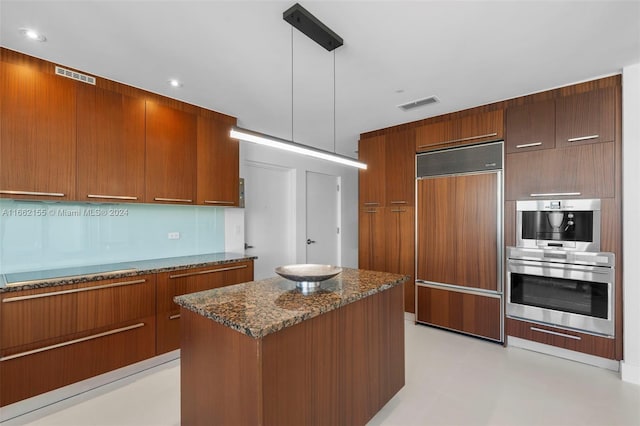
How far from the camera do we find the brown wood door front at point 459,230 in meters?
3.15

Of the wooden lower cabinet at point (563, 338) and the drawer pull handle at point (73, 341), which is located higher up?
the drawer pull handle at point (73, 341)

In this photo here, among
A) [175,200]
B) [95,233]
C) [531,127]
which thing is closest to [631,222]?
[531,127]

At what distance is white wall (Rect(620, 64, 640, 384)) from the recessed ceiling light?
14.1 feet

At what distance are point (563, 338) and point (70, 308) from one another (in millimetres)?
4050

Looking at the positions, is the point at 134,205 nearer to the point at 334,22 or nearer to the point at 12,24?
the point at 12,24

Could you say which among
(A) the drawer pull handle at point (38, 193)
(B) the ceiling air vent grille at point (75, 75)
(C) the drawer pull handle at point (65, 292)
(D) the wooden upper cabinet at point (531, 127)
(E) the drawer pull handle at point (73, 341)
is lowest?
(E) the drawer pull handle at point (73, 341)

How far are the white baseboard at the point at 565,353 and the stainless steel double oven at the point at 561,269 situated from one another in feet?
0.83

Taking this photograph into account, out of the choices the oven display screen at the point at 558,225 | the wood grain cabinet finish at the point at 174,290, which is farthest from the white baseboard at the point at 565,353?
the wood grain cabinet finish at the point at 174,290

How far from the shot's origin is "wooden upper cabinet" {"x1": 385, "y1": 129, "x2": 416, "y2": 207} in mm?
3742

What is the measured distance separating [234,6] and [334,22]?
1.92 ft

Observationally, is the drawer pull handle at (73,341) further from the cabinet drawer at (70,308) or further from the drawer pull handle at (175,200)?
the drawer pull handle at (175,200)

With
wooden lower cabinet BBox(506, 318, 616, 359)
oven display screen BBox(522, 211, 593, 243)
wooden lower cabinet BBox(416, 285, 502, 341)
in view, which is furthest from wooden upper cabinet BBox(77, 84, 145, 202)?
wooden lower cabinet BBox(506, 318, 616, 359)

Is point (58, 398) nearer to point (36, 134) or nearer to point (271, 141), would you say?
point (36, 134)

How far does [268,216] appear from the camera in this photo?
14.5 feet
